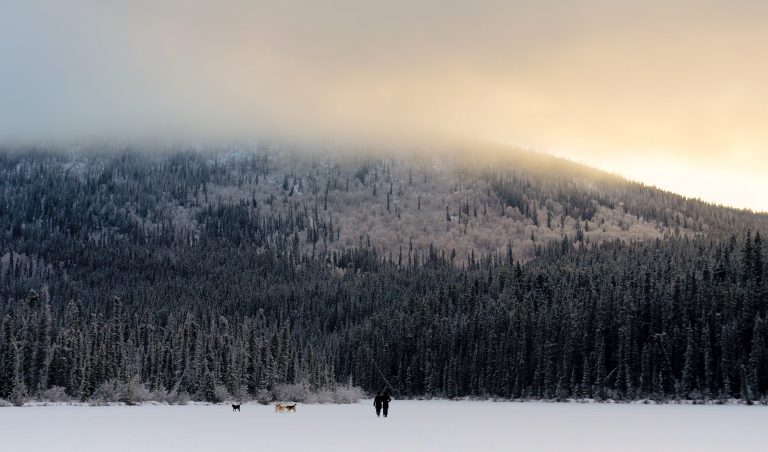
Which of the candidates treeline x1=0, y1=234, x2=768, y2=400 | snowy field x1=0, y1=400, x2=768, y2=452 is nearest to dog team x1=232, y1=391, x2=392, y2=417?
snowy field x1=0, y1=400, x2=768, y2=452

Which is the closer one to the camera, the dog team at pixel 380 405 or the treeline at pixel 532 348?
the dog team at pixel 380 405

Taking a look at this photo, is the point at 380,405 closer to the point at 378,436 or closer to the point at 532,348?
the point at 378,436

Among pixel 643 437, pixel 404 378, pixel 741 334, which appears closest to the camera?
pixel 643 437

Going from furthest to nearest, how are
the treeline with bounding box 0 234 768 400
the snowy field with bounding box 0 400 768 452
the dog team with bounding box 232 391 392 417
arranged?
the treeline with bounding box 0 234 768 400 < the dog team with bounding box 232 391 392 417 < the snowy field with bounding box 0 400 768 452

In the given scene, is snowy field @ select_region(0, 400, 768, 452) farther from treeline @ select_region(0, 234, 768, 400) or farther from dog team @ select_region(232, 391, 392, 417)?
treeline @ select_region(0, 234, 768, 400)

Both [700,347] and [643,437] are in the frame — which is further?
[700,347]

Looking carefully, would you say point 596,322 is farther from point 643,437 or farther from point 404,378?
point 643,437

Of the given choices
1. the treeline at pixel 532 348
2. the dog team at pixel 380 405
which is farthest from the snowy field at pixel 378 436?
the treeline at pixel 532 348

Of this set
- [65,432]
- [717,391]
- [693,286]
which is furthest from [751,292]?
[65,432]

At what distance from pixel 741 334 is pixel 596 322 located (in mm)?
24704

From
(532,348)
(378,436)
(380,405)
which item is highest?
(378,436)

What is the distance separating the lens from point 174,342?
465 ft

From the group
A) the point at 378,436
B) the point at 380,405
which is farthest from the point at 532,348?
the point at 378,436

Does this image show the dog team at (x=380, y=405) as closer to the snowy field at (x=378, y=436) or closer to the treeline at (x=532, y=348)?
the snowy field at (x=378, y=436)
